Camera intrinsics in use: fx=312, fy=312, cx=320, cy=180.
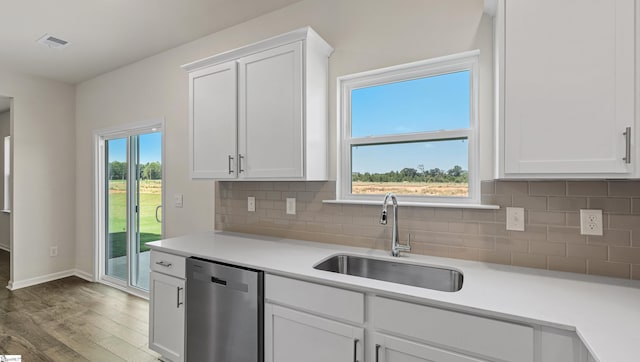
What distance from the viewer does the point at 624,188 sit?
1.52 meters

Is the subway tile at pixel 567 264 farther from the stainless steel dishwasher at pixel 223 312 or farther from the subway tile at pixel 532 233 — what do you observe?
the stainless steel dishwasher at pixel 223 312

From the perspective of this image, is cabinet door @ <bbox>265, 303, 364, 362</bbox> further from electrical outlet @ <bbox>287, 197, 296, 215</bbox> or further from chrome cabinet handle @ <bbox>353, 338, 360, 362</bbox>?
electrical outlet @ <bbox>287, 197, 296, 215</bbox>

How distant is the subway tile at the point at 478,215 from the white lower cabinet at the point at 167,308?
1.86m

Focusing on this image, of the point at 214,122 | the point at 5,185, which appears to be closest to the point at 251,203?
the point at 214,122

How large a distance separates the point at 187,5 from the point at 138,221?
2604mm

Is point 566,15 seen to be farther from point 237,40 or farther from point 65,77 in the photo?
point 65,77

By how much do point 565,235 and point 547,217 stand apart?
0.39 ft

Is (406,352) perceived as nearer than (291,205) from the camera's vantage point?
Yes

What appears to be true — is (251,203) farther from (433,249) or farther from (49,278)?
(49,278)

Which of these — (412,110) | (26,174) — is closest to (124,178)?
(26,174)

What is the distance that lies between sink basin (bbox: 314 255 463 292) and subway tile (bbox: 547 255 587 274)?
495 millimetres

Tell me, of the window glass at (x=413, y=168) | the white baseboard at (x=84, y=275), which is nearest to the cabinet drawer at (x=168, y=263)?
the window glass at (x=413, y=168)

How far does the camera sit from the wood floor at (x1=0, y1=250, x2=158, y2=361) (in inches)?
98.5

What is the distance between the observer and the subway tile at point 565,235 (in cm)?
162
